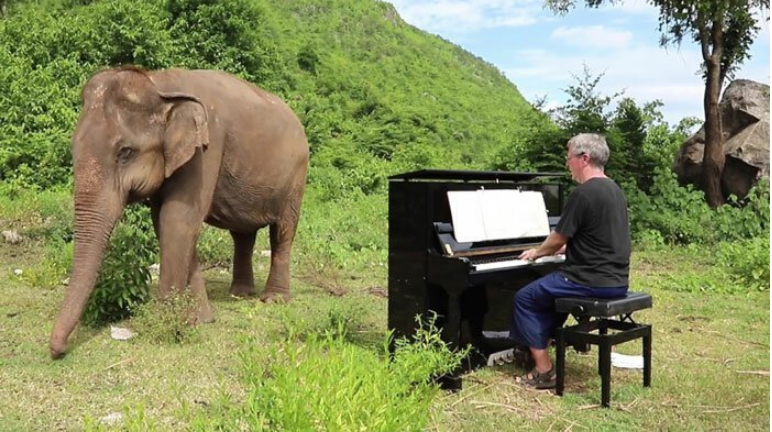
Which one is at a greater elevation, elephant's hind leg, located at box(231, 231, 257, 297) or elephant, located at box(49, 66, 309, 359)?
elephant, located at box(49, 66, 309, 359)

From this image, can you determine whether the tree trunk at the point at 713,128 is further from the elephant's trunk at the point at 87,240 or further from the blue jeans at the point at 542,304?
the elephant's trunk at the point at 87,240

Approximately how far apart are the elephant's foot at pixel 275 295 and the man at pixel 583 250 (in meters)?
3.48

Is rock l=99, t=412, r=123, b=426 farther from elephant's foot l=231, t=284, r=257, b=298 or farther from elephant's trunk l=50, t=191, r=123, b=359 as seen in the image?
elephant's foot l=231, t=284, r=257, b=298

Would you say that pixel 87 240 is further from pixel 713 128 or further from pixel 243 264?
pixel 713 128

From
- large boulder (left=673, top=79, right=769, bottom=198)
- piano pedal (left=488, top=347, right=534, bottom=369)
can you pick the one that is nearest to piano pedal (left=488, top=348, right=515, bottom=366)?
piano pedal (left=488, top=347, right=534, bottom=369)

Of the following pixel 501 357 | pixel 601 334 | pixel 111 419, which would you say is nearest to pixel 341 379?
pixel 111 419

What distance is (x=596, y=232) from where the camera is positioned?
541cm

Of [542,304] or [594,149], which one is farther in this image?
[542,304]

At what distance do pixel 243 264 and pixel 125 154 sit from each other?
9.24ft

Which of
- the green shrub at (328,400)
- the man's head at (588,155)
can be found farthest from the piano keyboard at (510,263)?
the green shrub at (328,400)

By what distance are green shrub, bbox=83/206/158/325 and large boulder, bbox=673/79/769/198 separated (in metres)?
12.2

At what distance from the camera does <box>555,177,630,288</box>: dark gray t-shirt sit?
212 inches

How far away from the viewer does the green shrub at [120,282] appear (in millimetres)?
6836

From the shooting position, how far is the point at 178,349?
6234mm
